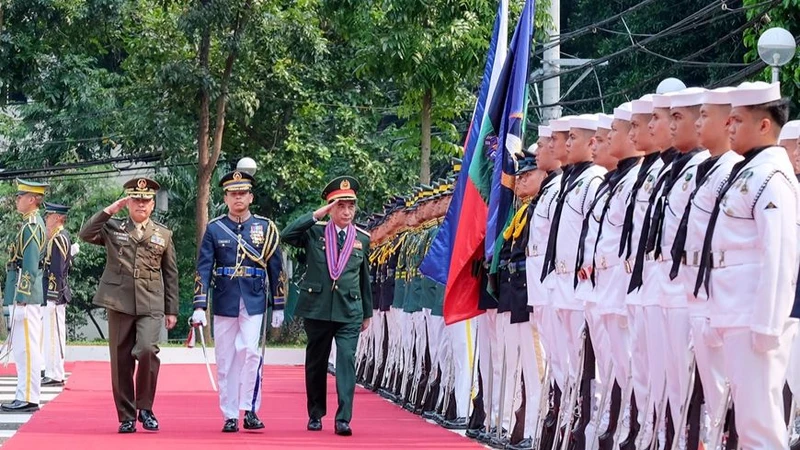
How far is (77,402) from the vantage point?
16328 mm

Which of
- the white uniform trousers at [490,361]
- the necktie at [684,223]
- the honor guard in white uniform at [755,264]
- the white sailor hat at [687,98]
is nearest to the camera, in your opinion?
the honor guard in white uniform at [755,264]

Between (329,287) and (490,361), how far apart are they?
157cm

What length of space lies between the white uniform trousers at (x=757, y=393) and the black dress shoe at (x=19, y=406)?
892 centimetres

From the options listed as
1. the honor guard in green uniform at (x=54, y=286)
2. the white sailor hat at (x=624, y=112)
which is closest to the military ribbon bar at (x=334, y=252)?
the white sailor hat at (x=624, y=112)

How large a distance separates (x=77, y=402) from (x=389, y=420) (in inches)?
143

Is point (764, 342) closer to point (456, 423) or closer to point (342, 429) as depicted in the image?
point (342, 429)

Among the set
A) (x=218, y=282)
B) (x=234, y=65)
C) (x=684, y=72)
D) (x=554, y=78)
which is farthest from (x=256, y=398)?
(x=684, y=72)

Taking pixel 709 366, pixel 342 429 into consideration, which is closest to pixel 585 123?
pixel 709 366

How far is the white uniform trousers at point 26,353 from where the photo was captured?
1509 cm

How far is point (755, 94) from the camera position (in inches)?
302

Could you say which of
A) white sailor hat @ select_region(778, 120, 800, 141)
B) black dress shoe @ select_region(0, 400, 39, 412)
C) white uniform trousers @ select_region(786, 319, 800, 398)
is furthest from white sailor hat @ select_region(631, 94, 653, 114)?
black dress shoe @ select_region(0, 400, 39, 412)

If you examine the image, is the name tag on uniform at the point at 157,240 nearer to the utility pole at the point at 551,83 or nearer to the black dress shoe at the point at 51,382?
the black dress shoe at the point at 51,382

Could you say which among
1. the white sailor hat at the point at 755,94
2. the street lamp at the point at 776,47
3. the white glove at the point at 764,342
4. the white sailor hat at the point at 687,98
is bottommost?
the white glove at the point at 764,342

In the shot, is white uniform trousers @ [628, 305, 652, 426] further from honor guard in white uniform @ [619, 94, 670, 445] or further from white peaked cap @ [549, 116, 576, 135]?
white peaked cap @ [549, 116, 576, 135]
